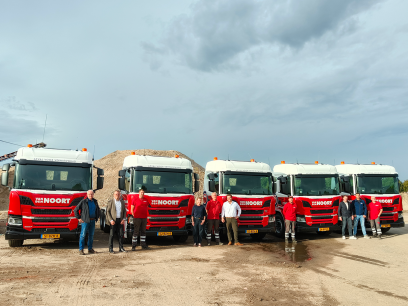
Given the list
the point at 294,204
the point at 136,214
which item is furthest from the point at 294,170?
the point at 136,214

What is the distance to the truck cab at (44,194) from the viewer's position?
1013cm

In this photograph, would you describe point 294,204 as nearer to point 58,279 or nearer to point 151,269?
point 151,269

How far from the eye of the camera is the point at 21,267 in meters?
8.09

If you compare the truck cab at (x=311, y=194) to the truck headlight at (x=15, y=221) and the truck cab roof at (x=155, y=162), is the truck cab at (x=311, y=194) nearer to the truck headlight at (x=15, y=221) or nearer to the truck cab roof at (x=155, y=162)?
the truck cab roof at (x=155, y=162)

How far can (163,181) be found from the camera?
460 inches

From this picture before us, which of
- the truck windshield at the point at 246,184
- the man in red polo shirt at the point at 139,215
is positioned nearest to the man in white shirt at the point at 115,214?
the man in red polo shirt at the point at 139,215

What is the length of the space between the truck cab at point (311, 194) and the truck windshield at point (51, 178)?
713 cm

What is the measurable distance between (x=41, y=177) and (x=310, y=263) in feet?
27.3

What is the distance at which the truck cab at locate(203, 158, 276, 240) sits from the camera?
41.1 ft

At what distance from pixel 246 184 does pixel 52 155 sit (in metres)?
6.80

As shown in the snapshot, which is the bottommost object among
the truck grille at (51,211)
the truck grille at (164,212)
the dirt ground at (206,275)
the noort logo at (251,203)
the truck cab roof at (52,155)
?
the dirt ground at (206,275)

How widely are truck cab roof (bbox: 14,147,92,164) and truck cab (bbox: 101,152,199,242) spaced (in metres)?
1.46

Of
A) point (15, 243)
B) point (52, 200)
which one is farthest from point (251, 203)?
point (15, 243)

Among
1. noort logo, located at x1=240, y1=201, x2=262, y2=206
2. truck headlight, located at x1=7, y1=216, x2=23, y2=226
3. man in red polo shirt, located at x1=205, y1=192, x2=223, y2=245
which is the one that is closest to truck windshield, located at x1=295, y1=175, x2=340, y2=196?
noort logo, located at x1=240, y1=201, x2=262, y2=206
